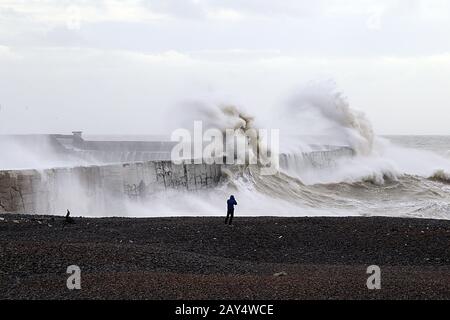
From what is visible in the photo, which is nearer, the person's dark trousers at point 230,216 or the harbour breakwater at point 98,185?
the person's dark trousers at point 230,216

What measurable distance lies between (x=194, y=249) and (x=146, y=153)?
2923 centimetres

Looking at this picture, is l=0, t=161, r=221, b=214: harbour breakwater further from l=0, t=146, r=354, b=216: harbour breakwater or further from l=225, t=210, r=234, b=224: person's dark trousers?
l=225, t=210, r=234, b=224: person's dark trousers

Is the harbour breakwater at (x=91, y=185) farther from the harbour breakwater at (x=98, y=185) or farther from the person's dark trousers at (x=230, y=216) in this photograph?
the person's dark trousers at (x=230, y=216)

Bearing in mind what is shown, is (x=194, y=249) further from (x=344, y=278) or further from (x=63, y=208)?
(x=63, y=208)

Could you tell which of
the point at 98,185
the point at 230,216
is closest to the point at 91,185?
the point at 98,185

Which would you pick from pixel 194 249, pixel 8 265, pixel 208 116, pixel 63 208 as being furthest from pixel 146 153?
pixel 8 265

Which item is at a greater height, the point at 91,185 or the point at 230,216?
the point at 91,185

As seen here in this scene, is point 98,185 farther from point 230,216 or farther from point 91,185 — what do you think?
point 230,216

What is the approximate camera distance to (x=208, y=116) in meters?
32.6

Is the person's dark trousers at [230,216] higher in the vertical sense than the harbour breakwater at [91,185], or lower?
lower

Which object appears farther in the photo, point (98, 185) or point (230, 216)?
point (98, 185)

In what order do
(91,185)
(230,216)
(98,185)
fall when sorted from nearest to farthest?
(230,216) < (91,185) < (98,185)

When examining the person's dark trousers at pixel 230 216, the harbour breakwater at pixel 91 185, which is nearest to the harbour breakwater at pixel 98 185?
the harbour breakwater at pixel 91 185
